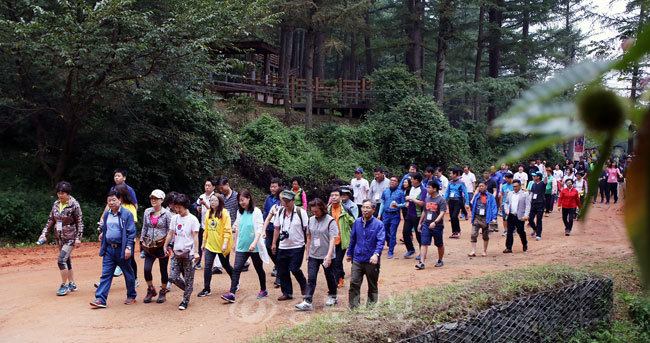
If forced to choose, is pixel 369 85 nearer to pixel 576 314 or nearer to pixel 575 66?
pixel 576 314

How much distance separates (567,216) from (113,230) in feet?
37.5

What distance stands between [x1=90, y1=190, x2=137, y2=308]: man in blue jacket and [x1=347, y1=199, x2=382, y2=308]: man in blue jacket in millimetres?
3273

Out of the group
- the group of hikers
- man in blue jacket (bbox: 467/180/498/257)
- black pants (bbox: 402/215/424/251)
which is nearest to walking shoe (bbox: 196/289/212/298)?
the group of hikers

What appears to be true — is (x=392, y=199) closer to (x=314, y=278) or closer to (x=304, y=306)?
(x=314, y=278)

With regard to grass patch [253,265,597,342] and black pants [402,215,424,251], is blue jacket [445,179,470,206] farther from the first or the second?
grass patch [253,265,597,342]

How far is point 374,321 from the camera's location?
496cm

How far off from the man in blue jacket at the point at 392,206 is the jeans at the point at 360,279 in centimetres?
349

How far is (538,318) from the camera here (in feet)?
20.9

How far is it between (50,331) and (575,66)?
23.2 ft

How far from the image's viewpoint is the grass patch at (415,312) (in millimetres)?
4766

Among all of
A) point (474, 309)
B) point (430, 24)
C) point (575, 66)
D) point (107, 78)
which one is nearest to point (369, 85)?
point (430, 24)

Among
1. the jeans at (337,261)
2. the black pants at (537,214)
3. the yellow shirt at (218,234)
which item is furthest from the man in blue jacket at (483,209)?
the yellow shirt at (218,234)

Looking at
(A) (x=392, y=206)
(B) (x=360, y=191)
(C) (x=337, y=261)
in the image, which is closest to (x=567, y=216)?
(B) (x=360, y=191)

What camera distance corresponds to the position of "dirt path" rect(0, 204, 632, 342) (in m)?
6.12
